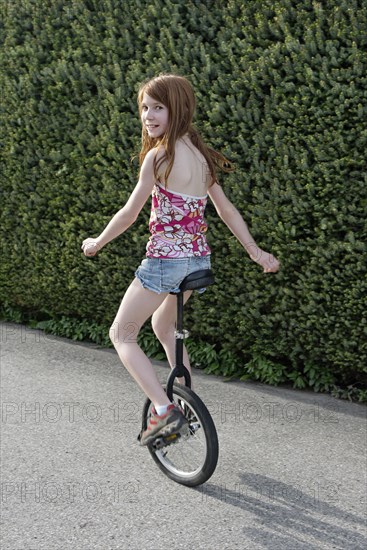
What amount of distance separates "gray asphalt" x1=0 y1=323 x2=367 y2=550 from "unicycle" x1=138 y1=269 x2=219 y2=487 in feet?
0.28

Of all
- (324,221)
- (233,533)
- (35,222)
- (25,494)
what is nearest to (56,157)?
(35,222)

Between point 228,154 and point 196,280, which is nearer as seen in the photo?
point 196,280

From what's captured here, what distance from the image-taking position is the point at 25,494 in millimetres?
3875

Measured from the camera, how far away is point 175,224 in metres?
3.80

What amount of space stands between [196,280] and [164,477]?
1.07 meters

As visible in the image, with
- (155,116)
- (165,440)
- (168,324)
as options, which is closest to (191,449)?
(165,440)

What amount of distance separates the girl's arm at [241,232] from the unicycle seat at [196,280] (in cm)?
29

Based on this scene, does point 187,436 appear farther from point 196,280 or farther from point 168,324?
point 196,280

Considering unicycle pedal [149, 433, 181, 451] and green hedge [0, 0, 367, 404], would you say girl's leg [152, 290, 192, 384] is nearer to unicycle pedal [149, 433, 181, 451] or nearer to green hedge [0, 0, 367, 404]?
unicycle pedal [149, 433, 181, 451]

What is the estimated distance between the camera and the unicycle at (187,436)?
3.75 meters

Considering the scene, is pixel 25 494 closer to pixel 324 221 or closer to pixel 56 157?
pixel 324 221

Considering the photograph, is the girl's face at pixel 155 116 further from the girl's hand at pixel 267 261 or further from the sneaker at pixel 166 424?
the sneaker at pixel 166 424

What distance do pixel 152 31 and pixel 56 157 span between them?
1.25 m

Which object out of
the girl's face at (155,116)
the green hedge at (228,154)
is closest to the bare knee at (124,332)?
the girl's face at (155,116)
